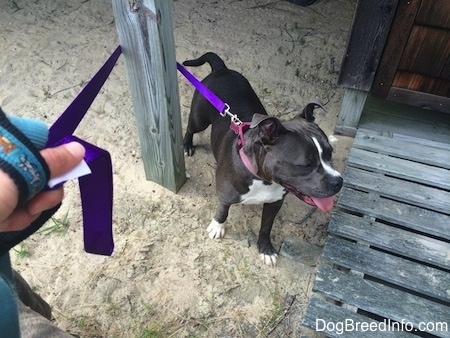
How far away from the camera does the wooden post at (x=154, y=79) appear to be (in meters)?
2.10

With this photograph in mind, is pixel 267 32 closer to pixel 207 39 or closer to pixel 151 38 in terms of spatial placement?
pixel 207 39

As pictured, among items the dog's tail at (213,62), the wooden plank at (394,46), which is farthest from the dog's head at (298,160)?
the wooden plank at (394,46)

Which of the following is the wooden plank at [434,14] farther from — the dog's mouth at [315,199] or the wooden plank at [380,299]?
the wooden plank at [380,299]

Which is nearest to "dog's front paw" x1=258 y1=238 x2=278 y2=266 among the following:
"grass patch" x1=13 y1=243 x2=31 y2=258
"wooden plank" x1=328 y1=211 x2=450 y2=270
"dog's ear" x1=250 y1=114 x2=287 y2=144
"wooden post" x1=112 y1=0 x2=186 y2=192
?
"wooden plank" x1=328 y1=211 x2=450 y2=270

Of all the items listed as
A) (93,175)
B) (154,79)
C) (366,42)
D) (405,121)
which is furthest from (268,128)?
(405,121)

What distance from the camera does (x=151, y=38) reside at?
215cm

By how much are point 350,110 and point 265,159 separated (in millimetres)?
1549

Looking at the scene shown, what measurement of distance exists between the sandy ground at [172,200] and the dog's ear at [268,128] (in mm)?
1001

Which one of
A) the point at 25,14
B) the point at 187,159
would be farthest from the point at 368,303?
the point at 25,14

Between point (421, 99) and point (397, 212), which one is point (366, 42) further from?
point (397, 212)

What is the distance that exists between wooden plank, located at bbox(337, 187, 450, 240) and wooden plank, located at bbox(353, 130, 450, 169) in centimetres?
48

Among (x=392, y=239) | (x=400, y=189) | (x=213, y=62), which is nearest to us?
(x=392, y=239)

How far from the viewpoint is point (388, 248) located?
2572 millimetres

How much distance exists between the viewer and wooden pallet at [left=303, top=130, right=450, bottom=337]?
7.48 ft
